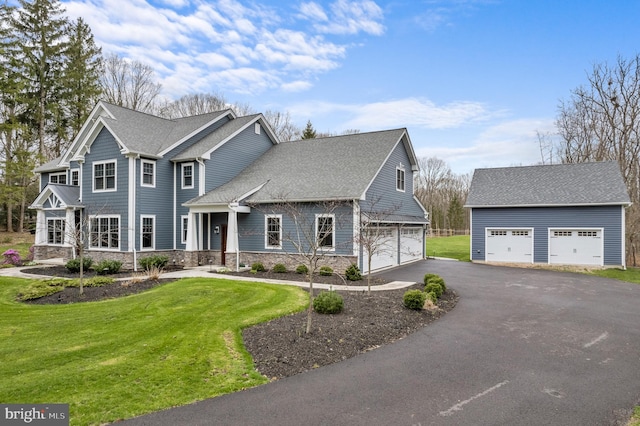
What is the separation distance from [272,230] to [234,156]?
20.0 ft

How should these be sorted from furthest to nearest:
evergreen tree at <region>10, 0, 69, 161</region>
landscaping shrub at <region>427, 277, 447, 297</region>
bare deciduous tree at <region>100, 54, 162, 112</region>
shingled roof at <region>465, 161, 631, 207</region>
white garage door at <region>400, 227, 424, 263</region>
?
bare deciduous tree at <region>100, 54, 162, 112</region> < evergreen tree at <region>10, 0, 69, 161</region> < white garage door at <region>400, 227, 424, 263</region> < shingled roof at <region>465, 161, 631, 207</region> < landscaping shrub at <region>427, 277, 447, 297</region>

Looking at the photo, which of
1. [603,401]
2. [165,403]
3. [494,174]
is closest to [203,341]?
[165,403]

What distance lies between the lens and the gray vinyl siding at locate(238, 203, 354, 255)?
54.4 feet

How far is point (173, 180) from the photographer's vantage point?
827 inches

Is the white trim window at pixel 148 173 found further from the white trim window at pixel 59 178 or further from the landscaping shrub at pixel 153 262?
the white trim window at pixel 59 178

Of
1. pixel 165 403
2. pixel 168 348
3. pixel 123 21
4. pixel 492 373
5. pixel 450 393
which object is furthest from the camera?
pixel 123 21

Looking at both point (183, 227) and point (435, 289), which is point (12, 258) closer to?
point (183, 227)

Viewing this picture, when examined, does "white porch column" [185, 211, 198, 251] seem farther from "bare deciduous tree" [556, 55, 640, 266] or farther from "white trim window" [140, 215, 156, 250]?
"bare deciduous tree" [556, 55, 640, 266]

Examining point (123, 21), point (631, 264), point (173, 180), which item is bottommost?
point (631, 264)

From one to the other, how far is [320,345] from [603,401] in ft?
15.2

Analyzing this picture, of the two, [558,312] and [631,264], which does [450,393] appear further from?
[631,264]

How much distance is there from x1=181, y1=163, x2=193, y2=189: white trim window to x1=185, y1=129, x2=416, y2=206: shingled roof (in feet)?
4.43

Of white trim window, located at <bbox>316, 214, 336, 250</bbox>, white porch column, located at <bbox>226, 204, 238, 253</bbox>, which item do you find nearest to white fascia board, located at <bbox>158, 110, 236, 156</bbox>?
white porch column, located at <bbox>226, 204, 238, 253</bbox>

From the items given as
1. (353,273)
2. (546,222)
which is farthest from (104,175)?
(546,222)
